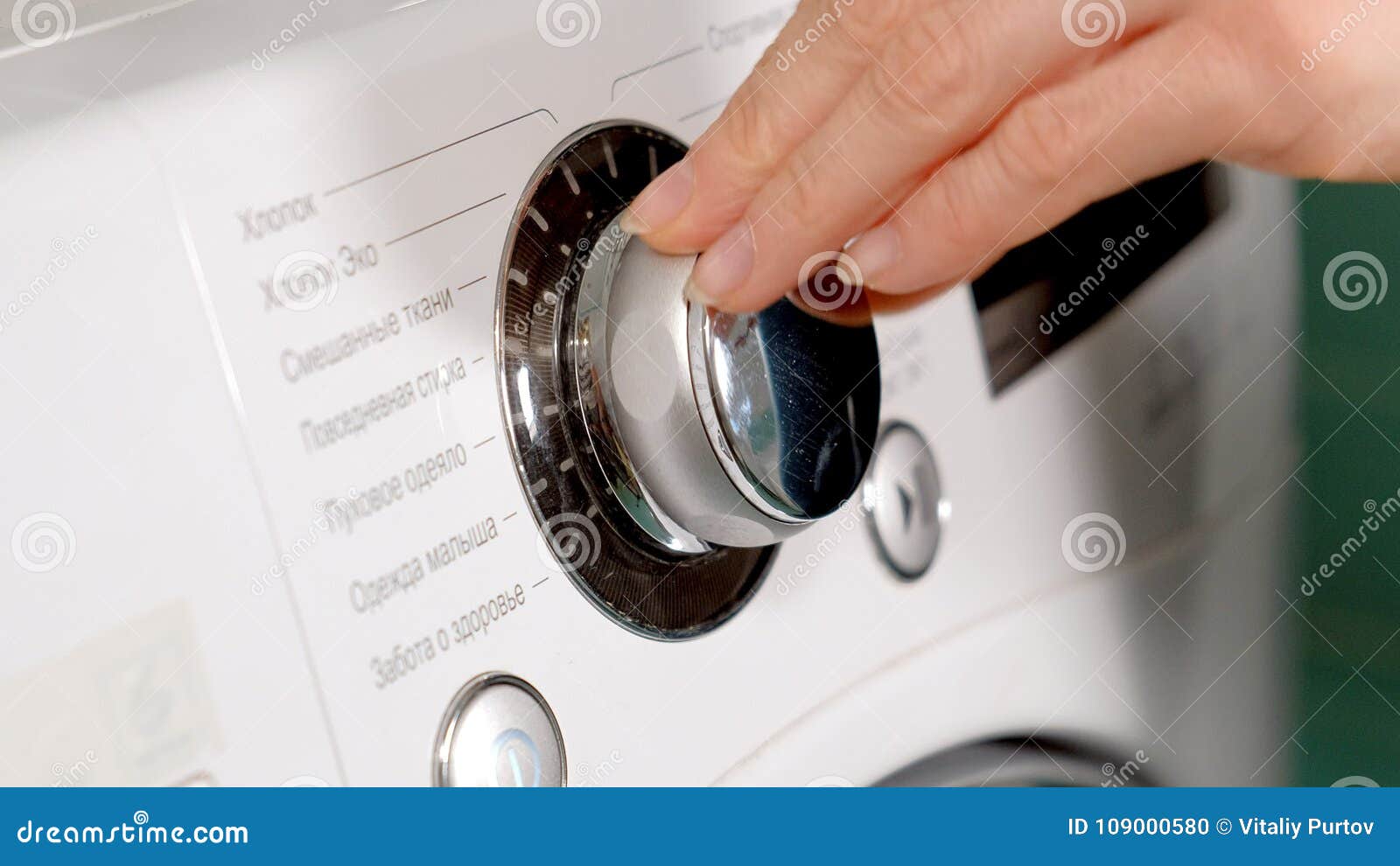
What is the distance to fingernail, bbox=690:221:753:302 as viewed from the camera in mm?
398

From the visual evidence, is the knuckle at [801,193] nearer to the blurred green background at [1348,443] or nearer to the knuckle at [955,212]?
the knuckle at [955,212]

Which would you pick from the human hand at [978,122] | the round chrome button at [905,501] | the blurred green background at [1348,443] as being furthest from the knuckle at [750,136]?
the blurred green background at [1348,443]

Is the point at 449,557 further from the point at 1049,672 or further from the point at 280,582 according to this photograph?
the point at 1049,672

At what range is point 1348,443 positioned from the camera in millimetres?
849

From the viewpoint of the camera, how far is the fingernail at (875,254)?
1.52ft

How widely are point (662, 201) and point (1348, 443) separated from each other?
0.66 m

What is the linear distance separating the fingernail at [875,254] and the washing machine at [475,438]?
0.5 inches

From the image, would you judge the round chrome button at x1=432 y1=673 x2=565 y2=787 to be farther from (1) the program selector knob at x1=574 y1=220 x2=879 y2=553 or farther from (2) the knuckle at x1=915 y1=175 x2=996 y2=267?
(2) the knuckle at x1=915 y1=175 x2=996 y2=267

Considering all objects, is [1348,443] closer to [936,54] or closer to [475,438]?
[936,54]

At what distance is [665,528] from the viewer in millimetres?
434

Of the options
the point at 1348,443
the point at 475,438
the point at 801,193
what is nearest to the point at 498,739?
the point at 475,438

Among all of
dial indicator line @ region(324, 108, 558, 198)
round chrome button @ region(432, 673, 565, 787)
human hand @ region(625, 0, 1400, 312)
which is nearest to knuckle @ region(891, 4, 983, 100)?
human hand @ region(625, 0, 1400, 312)

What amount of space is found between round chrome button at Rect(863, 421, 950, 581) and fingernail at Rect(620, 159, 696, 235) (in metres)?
0.15
